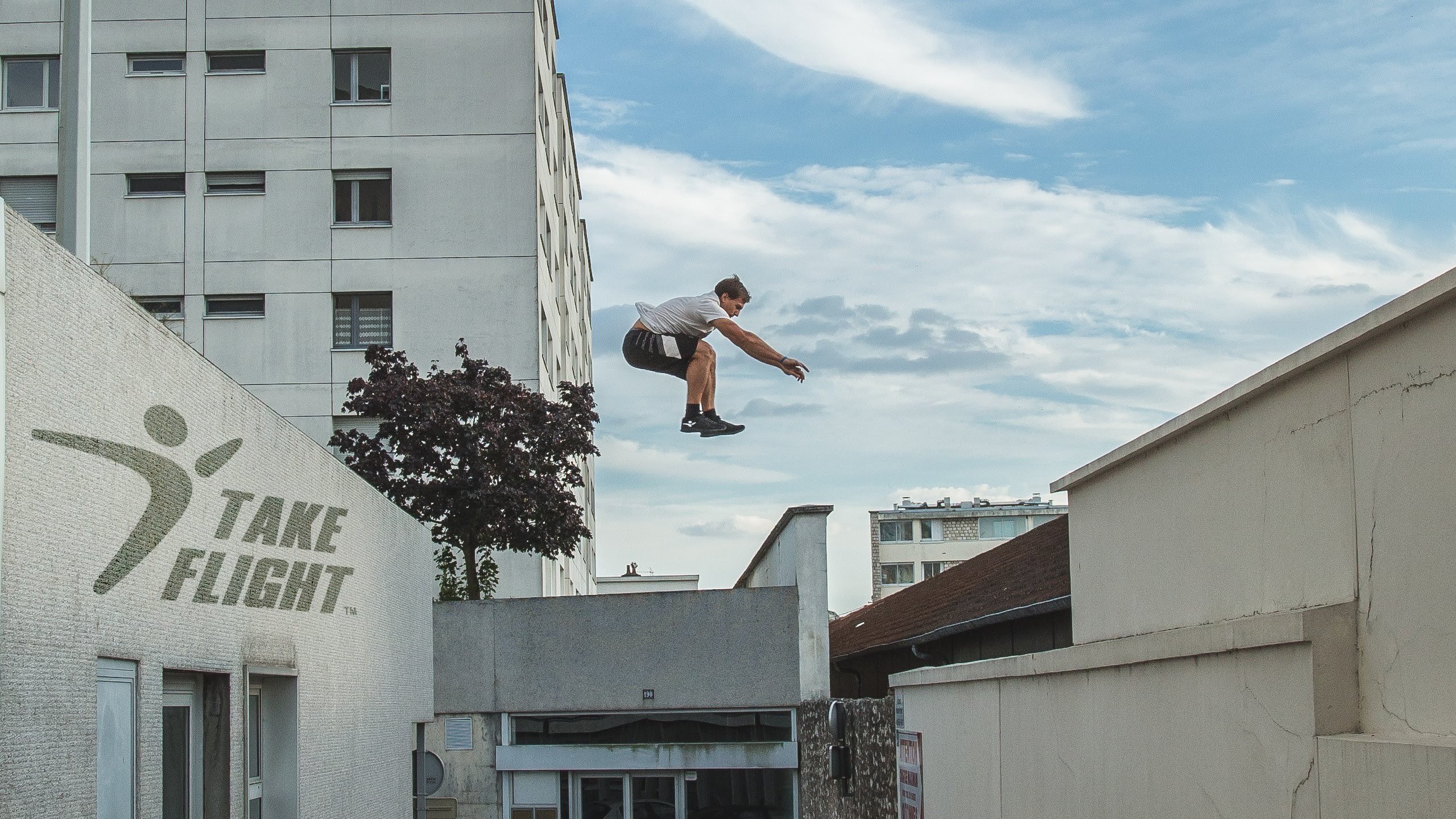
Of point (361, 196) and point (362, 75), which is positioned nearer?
point (361, 196)

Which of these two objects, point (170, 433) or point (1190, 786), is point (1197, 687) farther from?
point (170, 433)

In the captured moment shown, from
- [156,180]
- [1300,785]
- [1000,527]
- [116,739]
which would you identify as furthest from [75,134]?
[1000,527]

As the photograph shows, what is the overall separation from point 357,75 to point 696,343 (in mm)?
21081

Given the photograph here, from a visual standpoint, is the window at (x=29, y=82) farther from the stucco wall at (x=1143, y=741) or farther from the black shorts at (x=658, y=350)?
the stucco wall at (x=1143, y=741)

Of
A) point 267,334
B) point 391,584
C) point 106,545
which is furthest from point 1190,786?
point 267,334

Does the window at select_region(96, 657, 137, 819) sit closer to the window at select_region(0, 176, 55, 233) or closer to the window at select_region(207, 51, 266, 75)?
the window at select_region(0, 176, 55, 233)

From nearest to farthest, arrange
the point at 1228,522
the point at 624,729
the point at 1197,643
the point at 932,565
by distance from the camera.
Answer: the point at 1197,643
the point at 1228,522
the point at 624,729
the point at 932,565

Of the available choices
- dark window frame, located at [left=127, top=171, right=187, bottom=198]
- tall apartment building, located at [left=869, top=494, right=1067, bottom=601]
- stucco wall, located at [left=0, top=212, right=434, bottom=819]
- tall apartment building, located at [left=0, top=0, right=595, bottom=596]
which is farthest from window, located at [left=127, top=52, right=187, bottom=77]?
tall apartment building, located at [left=869, top=494, right=1067, bottom=601]

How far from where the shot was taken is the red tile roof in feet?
49.5

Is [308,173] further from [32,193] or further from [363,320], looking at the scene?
[32,193]

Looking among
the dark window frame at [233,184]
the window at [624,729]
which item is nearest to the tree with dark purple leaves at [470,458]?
the window at [624,729]

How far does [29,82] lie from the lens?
29.6 metres

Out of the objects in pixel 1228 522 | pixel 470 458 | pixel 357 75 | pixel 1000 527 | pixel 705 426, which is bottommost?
pixel 1228 522

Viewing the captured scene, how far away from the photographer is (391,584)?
16.9 meters
